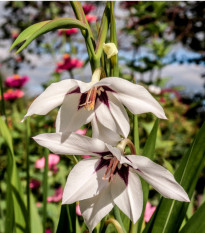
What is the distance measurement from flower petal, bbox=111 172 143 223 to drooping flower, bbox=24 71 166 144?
0.08 metres

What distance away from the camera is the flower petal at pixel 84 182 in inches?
19.2

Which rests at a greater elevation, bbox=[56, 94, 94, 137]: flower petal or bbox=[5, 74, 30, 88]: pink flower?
bbox=[56, 94, 94, 137]: flower petal

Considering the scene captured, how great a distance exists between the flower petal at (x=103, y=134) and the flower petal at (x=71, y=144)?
12mm

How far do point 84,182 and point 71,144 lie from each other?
66mm

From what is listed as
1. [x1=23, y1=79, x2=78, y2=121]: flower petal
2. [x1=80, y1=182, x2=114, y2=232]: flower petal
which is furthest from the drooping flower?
[x1=80, y1=182, x2=114, y2=232]: flower petal

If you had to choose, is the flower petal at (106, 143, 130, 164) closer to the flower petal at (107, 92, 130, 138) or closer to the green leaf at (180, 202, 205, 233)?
the flower petal at (107, 92, 130, 138)

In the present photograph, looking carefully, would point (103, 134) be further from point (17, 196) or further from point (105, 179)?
point (17, 196)

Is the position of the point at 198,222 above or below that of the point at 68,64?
above

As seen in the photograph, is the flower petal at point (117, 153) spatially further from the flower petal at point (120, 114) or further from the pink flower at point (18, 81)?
the pink flower at point (18, 81)

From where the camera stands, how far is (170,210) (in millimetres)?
686

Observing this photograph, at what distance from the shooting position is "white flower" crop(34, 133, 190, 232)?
1.55ft

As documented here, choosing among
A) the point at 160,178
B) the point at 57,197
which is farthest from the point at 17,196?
the point at 57,197

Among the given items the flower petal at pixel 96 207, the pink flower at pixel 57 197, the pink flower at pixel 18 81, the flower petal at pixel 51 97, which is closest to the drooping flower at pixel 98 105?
the flower petal at pixel 51 97

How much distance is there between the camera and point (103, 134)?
20.4 inches
